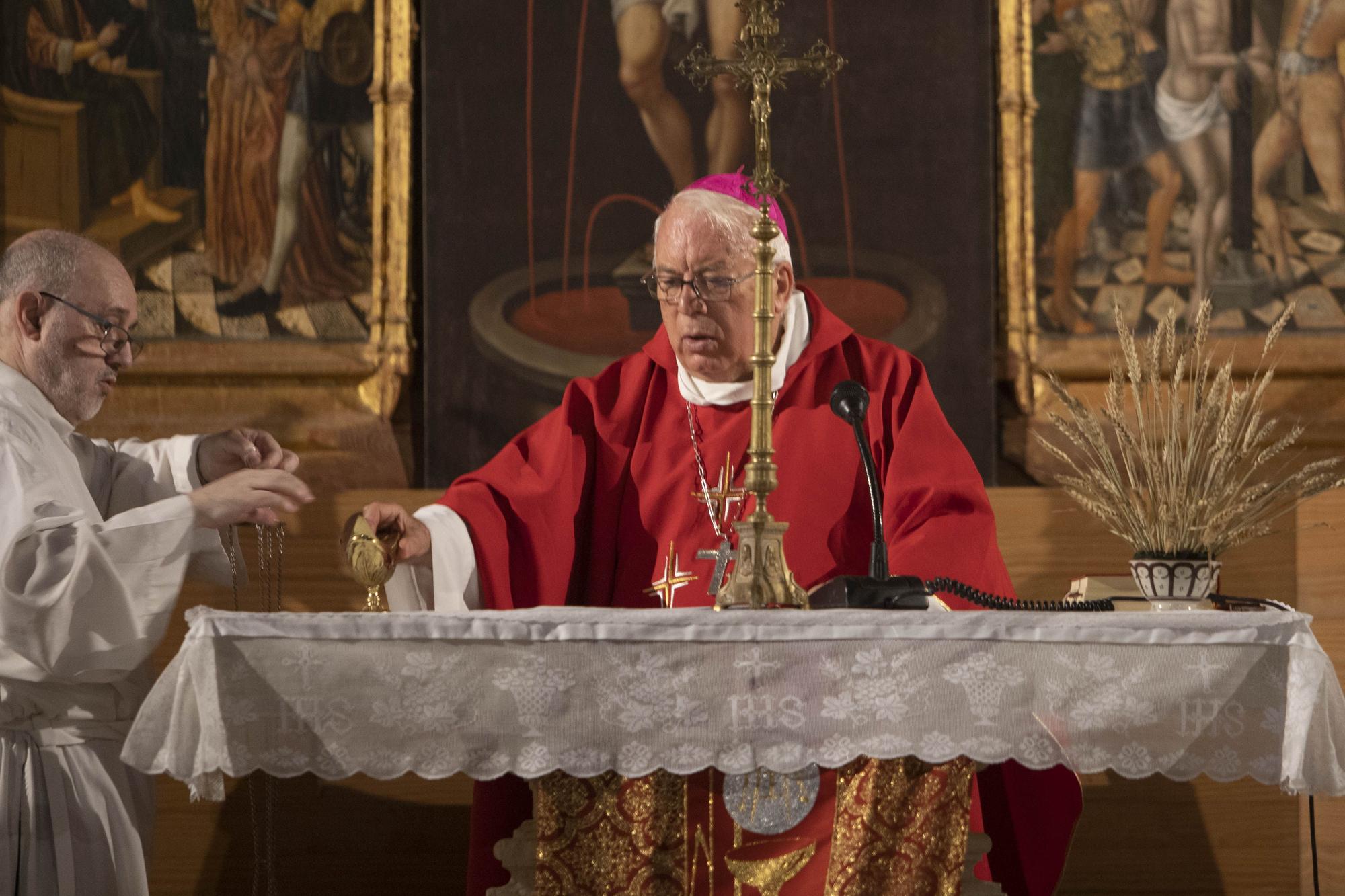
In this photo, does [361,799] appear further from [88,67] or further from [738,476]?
[88,67]

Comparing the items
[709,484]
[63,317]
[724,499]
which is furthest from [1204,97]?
[63,317]

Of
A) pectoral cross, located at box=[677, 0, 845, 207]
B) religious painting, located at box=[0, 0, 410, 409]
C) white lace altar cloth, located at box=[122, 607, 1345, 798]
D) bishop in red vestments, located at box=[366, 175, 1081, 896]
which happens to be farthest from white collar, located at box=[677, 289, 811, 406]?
religious painting, located at box=[0, 0, 410, 409]

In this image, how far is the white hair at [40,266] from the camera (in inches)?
130

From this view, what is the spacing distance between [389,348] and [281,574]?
3.66ft

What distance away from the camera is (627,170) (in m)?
4.72

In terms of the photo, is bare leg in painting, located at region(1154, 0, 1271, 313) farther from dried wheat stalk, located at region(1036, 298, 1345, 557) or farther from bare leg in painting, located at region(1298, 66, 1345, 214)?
dried wheat stalk, located at region(1036, 298, 1345, 557)

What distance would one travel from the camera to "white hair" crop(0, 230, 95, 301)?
329 centimetres

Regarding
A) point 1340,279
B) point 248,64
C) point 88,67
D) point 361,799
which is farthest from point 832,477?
point 88,67

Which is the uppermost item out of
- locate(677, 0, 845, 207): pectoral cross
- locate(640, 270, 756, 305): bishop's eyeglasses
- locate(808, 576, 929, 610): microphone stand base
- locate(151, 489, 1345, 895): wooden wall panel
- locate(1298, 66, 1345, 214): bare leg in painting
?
locate(1298, 66, 1345, 214): bare leg in painting

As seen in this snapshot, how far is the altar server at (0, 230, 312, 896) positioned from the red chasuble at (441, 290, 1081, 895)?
61cm

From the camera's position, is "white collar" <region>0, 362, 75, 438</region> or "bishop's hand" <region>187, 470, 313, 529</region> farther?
"white collar" <region>0, 362, 75, 438</region>

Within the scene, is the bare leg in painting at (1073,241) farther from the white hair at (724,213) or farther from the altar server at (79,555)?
the altar server at (79,555)

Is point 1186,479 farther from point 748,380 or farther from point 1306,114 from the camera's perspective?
point 1306,114

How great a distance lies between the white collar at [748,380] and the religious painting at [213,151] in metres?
1.58
